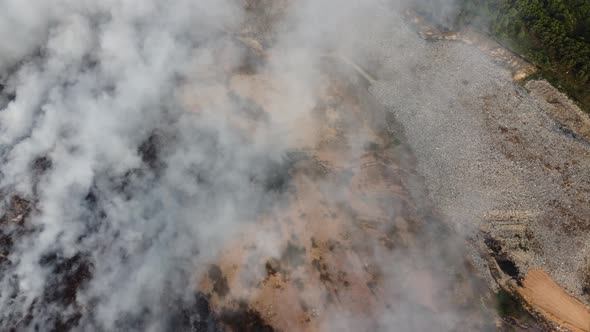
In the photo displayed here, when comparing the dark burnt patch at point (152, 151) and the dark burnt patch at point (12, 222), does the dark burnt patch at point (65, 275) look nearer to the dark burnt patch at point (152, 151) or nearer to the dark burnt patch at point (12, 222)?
the dark burnt patch at point (12, 222)

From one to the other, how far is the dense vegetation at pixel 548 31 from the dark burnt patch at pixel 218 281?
2703cm

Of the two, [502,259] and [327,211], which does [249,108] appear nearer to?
[327,211]

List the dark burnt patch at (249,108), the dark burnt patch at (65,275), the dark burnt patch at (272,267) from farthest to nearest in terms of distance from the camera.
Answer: the dark burnt patch at (249,108), the dark burnt patch at (272,267), the dark burnt patch at (65,275)

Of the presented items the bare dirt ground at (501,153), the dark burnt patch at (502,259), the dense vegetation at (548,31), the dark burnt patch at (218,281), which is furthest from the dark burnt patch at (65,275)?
the dense vegetation at (548,31)

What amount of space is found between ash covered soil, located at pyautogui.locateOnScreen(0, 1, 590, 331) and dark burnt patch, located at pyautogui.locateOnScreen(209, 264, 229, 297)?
0.06 metres

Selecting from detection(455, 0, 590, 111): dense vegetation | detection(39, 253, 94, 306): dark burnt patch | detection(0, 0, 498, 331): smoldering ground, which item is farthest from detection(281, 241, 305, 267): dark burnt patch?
detection(455, 0, 590, 111): dense vegetation

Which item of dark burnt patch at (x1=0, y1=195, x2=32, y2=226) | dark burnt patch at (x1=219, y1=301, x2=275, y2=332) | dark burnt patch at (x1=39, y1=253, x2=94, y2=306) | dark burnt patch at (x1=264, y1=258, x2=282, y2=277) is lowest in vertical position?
dark burnt patch at (x1=39, y1=253, x2=94, y2=306)

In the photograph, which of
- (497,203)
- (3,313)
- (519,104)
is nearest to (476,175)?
(497,203)

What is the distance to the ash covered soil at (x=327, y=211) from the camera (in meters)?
19.2

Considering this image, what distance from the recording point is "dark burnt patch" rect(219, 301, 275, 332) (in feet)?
60.7

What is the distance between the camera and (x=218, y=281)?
19.3m

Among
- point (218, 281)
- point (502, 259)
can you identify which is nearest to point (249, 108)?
point (218, 281)

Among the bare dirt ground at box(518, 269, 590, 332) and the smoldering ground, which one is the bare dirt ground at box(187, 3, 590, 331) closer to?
the bare dirt ground at box(518, 269, 590, 332)

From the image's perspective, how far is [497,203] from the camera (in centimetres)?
2419
